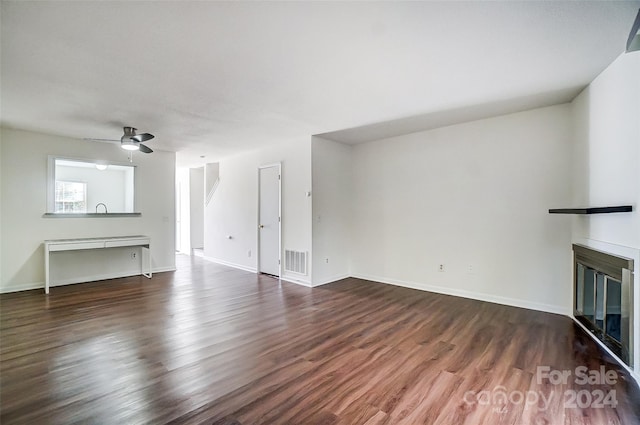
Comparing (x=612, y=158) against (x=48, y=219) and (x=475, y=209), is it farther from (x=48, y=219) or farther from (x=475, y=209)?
(x=48, y=219)

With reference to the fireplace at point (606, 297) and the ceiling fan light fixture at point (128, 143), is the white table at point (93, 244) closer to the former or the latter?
the ceiling fan light fixture at point (128, 143)

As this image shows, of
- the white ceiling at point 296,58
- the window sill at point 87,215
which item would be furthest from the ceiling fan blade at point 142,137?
the window sill at point 87,215

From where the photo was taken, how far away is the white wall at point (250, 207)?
17.6 ft

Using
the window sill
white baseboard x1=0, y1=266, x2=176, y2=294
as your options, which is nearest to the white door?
white baseboard x1=0, y1=266, x2=176, y2=294

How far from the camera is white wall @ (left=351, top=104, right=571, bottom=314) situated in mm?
3826

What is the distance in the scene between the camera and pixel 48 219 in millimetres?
5148

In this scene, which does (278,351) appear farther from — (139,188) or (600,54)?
(139,188)

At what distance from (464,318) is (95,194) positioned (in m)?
6.63

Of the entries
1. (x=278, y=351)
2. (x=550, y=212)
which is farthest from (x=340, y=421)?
(x=550, y=212)

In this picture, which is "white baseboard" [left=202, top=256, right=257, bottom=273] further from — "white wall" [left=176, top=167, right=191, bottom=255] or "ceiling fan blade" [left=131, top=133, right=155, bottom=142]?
"ceiling fan blade" [left=131, top=133, right=155, bottom=142]

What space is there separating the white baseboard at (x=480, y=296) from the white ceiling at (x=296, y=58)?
2.61 m

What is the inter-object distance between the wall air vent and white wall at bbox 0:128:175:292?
2.91 metres

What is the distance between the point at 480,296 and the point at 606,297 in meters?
1.59

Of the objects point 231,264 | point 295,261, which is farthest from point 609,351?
point 231,264
